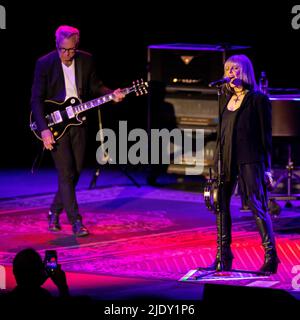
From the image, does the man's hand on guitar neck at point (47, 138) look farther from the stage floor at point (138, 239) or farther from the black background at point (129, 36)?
the black background at point (129, 36)

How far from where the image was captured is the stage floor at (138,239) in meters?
7.50

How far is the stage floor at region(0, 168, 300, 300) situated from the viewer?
24.6 ft

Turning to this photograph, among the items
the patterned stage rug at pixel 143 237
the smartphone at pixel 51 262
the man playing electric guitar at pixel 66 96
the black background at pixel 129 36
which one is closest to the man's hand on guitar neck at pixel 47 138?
the man playing electric guitar at pixel 66 96

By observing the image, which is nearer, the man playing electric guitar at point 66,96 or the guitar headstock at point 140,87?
the man playing electric guitar at point 66,96

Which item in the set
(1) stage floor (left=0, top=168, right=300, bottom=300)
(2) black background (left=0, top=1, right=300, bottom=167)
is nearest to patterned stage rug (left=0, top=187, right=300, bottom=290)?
(1) stage floor (left=0, top=168, right=300, bottom=300)

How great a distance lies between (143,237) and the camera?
9289mm

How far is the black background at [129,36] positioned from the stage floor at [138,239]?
1.72 meters

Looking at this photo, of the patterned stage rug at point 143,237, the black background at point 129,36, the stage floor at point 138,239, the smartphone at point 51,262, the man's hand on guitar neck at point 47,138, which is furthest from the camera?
the black background at point 129,36

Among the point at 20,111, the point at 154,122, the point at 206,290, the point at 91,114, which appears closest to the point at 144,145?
the point at 154,122

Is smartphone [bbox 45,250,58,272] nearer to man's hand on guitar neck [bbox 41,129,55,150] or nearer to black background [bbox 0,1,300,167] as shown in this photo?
man's hand on guitar neck [bbox 41,129,55,150]

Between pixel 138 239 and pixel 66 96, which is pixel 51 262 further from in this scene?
pixel 66 96

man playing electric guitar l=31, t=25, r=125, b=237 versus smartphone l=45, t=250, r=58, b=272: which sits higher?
man playing electric guitar l=31, t=25, r=125, b=237
